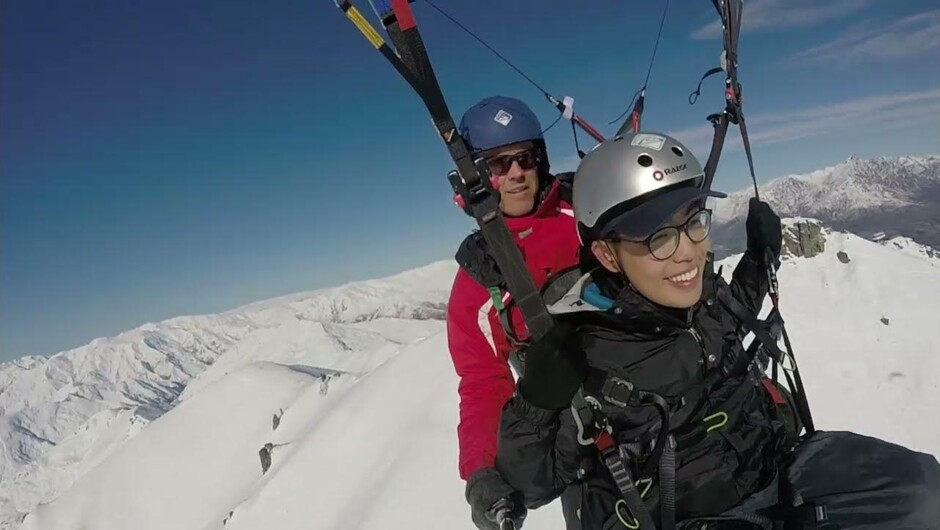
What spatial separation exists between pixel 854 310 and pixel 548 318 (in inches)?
962

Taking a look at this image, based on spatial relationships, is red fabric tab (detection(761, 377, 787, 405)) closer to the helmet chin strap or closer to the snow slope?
the helmet chin strap

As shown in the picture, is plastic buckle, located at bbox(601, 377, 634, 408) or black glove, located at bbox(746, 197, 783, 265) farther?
black glove, located at bbox(746, 197, 783, 265)

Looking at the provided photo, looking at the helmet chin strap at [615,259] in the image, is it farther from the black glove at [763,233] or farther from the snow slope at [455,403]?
the snow slope at [455,403]

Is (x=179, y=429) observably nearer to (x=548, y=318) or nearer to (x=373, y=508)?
(x=373, y=508)

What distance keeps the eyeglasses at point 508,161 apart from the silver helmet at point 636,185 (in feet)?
5.35

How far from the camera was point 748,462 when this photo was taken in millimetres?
3342

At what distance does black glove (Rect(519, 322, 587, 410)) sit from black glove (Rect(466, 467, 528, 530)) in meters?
0.73

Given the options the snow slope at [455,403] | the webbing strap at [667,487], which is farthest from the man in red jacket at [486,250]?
the snow slope at [455,403]

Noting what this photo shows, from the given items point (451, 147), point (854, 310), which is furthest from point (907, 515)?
point (854, 310)

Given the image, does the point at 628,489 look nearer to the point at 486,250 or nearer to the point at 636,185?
the point at 636,185

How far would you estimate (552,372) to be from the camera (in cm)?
309

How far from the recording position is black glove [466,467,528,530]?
350 centimetres

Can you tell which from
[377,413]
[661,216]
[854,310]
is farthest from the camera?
[377,413]

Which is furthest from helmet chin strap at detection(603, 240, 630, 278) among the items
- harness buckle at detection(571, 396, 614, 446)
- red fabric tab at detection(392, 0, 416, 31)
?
red fabric tab at detection(392, 0, 416, 31)
